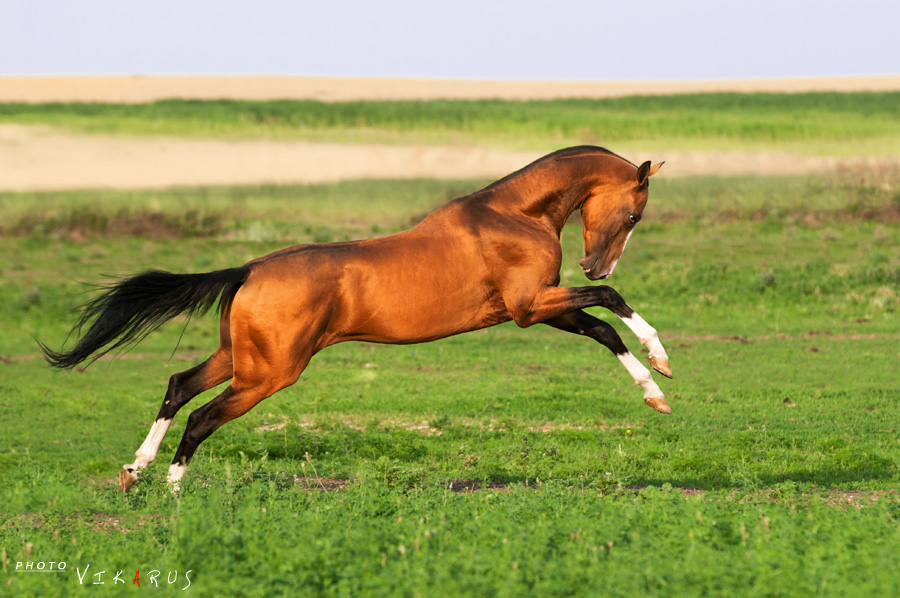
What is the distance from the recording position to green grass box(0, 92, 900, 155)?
136 feet

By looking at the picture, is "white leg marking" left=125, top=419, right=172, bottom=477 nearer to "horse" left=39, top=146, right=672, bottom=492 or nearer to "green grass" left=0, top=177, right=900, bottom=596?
"horse" left=39, top=146, right=672, bottom=492

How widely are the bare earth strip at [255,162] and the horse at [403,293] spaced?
27.4 meters

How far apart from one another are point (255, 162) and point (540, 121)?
45.5ft

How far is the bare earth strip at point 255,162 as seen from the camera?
1409 inches

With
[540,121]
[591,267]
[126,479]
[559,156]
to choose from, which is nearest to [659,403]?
[591,267]

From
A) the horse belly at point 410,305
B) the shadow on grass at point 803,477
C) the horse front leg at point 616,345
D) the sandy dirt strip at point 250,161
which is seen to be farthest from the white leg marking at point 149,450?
the sandy dirt strip at point 250,161

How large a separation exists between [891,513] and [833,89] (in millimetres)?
52926

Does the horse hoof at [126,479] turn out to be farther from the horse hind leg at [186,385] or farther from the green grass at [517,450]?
the green grass at [517,450]

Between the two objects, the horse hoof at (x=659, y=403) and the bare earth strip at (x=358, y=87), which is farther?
the bare earth strip at (x=358, y=87)

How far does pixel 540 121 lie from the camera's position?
4509cm

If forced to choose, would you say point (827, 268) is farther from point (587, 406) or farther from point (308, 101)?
point (308, 101)

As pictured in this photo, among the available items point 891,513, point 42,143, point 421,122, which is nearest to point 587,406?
point 891,513

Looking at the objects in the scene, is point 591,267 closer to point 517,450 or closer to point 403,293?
point 403,293

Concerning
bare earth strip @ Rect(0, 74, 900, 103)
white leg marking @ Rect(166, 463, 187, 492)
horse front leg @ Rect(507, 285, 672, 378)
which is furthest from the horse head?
bare earth strip @ Rect(0, 74, 900, 103)
